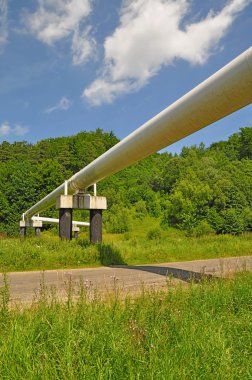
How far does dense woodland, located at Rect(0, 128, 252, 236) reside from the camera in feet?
151

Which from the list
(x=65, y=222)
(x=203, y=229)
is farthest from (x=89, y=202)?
(x=203, y=229)

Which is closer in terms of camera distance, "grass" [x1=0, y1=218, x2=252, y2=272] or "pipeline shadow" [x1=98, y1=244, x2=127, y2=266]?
"grass" [x1=0, y1=218, x2=252, y2=272]

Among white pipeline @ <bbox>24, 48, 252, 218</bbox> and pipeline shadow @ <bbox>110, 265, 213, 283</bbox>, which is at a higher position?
white pipeline @ <bbox>24, 48, 252, 218</bbox>

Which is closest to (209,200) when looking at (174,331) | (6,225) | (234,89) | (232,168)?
(232,168)

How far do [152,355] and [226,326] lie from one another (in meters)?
1.46

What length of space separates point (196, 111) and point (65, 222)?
1034cm

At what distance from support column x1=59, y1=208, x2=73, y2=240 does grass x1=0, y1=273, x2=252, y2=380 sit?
1218 centimetres

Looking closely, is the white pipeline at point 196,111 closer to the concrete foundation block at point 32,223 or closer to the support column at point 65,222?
the support column at point 65,222

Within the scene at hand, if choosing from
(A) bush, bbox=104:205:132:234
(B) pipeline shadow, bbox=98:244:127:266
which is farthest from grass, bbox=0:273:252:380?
(A) bush, bbox=104:205:132:234

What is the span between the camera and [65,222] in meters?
16.9

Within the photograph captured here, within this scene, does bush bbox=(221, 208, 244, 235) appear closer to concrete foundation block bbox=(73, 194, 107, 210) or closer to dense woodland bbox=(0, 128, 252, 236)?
dense woodland bbox=(0, 128, 252, 236)

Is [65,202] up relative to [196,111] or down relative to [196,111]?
down

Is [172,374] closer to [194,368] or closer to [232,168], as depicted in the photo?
[194,368]

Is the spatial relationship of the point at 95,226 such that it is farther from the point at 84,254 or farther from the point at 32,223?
the point at 32,223
